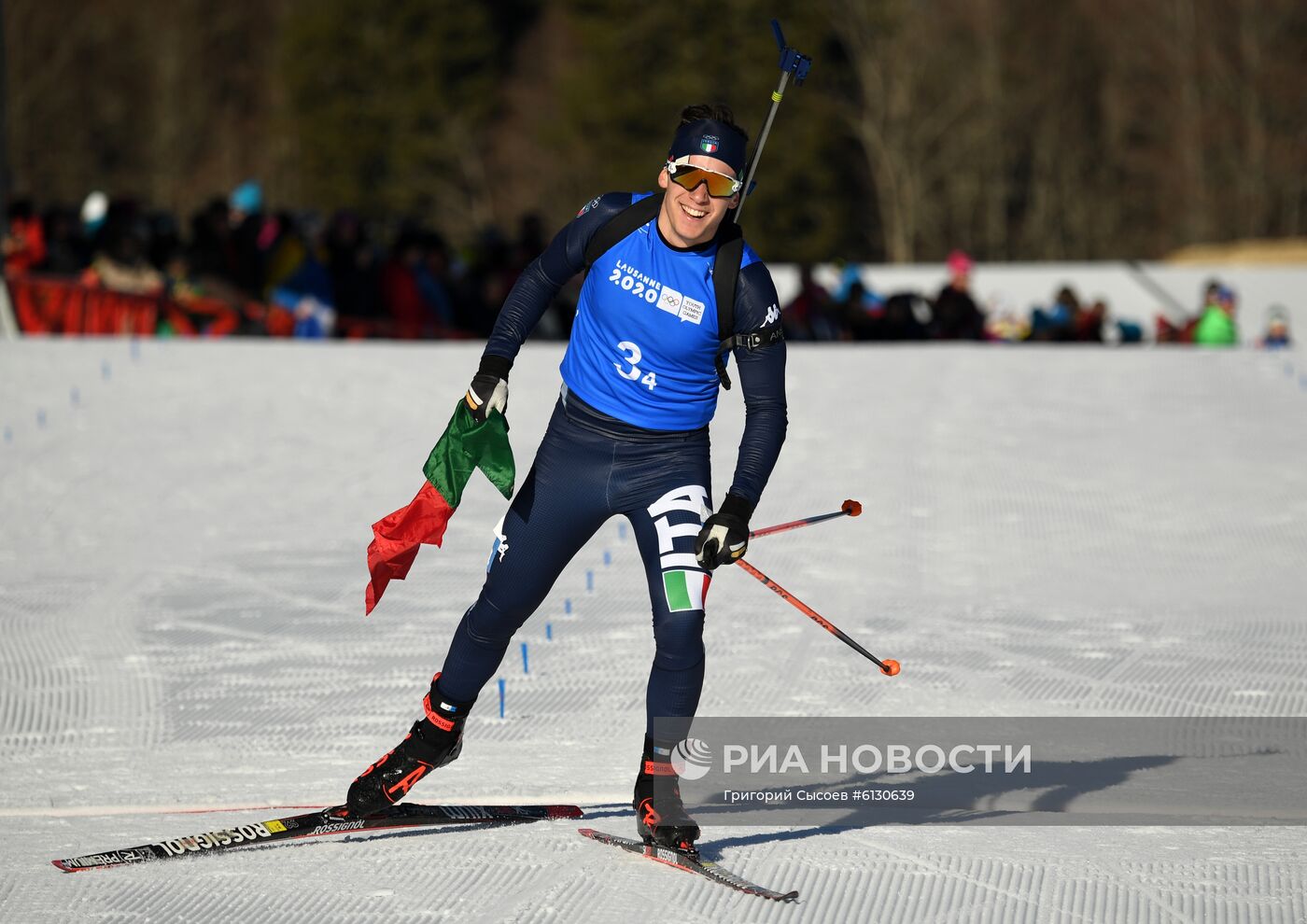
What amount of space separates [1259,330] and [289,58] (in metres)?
34.5

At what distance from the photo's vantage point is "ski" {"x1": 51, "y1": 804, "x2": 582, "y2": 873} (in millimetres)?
4344

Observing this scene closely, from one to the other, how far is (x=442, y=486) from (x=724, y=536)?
2.72ft

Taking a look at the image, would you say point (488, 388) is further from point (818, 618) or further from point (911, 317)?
point (911, 317)

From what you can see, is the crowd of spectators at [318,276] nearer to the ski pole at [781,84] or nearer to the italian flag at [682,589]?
the ski pole at [781,84]

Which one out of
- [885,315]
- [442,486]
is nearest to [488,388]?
[442,486]

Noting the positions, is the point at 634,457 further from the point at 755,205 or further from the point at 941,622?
the point at 755,205

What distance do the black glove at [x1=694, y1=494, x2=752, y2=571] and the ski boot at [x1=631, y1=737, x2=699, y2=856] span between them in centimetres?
53

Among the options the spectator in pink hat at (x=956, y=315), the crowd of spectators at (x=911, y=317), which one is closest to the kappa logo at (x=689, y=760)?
the crowd of spectators at (x=911, y=317)

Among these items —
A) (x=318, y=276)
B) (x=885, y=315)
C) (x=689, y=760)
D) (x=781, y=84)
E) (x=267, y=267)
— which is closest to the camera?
(x=689, y=760)

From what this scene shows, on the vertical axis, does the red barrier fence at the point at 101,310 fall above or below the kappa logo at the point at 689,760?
above
